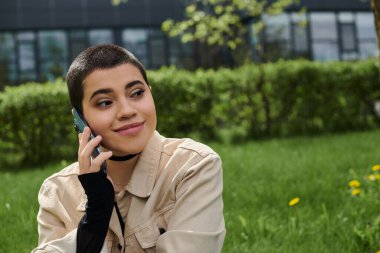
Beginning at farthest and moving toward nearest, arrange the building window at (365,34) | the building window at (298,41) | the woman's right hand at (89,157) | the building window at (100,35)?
1. the building window at (100,35)
2. the building window at (365,34)
3. the building window at (298,41)
4. the woman's right hand at (89,157)

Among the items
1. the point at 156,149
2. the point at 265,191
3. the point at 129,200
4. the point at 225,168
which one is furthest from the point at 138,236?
the point at 225,168

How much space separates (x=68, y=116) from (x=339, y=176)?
522 cm

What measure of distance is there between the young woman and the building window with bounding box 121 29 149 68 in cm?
2714

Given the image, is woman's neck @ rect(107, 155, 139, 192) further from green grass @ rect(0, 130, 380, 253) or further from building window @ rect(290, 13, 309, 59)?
building window @ rect(290, 13, 309, 59)

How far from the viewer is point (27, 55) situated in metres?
28.6

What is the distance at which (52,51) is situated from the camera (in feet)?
94.0

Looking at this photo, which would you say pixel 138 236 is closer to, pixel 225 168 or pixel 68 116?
pixel 225 168

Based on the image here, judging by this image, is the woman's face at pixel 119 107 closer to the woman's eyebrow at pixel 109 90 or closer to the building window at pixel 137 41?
the woman's eyebrow at pixel 109 90

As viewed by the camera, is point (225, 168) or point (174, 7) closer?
point (225, 168)

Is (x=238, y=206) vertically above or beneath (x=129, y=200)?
beneath

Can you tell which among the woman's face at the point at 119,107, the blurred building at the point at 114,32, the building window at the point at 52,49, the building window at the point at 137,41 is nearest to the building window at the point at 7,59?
the blurred building at the point at 114,32

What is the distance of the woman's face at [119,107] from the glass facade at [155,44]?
78.5 ft

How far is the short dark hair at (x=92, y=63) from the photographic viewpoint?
2.06 meters

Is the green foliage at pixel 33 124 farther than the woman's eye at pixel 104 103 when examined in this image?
Yes
